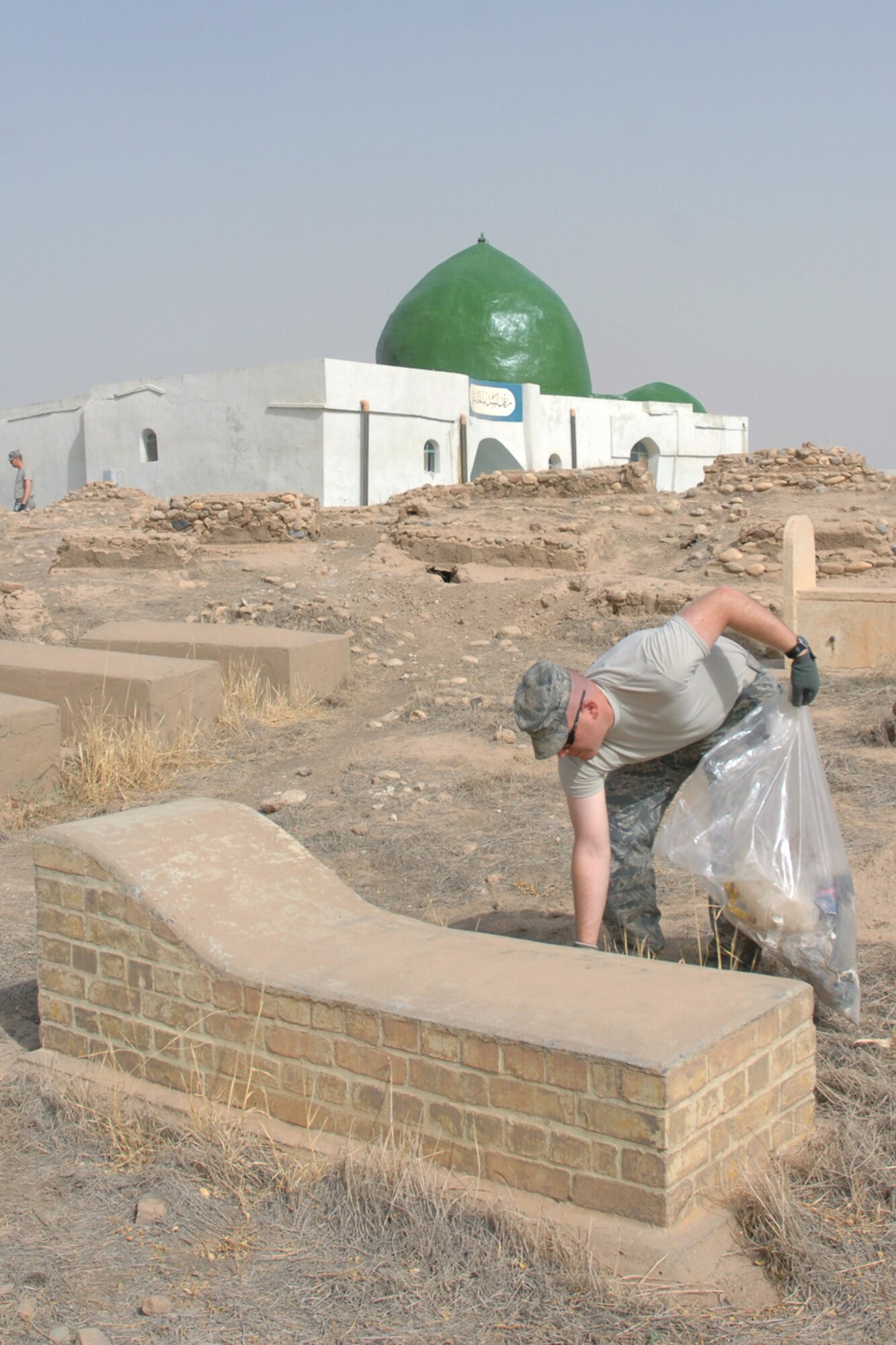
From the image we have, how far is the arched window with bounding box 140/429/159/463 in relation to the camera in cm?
2200

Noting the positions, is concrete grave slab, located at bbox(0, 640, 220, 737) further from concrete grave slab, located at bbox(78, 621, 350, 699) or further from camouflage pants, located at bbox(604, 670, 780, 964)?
camouflage pants, located at bbox(604, 670, 780, 964)

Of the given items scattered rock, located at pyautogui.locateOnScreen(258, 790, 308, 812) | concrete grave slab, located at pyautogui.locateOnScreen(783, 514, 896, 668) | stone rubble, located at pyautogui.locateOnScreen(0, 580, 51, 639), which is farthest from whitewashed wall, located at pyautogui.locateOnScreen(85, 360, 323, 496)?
scattered rock, located at pyautogui.locateOnScreen(258, 790, 308, 812)

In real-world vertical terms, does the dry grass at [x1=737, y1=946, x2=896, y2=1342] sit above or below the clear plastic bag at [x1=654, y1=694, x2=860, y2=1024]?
below

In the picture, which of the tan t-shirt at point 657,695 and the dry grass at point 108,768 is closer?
the tan t-shirt at point 657,695

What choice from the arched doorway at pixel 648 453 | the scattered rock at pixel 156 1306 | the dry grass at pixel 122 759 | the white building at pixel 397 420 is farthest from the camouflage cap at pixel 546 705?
the arched doorway at pixel 648 453

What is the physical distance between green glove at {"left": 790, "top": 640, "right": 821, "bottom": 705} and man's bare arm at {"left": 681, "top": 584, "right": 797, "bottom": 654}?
0.15ft

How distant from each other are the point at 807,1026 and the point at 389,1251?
1.00 meters

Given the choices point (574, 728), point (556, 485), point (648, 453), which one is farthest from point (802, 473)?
point (648, 453)

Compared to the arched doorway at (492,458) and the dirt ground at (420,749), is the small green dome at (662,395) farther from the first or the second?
the dirt ground at (420,749)

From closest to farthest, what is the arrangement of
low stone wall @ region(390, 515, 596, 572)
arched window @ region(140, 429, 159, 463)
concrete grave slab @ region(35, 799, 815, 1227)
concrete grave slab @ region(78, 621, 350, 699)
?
1. concrete grave slab @ region(35, 799, 815, 1227)
2. concrete grave slab @ region(78, 621, 350, 699)
3. low stone wall @ region(390, 515, 596, 572)
4. arched window @ region(140, 429, 159, 463)

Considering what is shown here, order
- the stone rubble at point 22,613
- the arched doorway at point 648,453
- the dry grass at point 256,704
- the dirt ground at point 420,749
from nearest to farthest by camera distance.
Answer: the dirt ground at point 420,749, the dry grass at point 256,704, the stone rubble at point 22,613, the arched doorway at point 648,453

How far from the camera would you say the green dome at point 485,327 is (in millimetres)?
24391

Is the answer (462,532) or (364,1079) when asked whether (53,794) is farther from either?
(462,532)

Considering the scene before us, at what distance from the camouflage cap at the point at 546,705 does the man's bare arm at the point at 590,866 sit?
21cm
